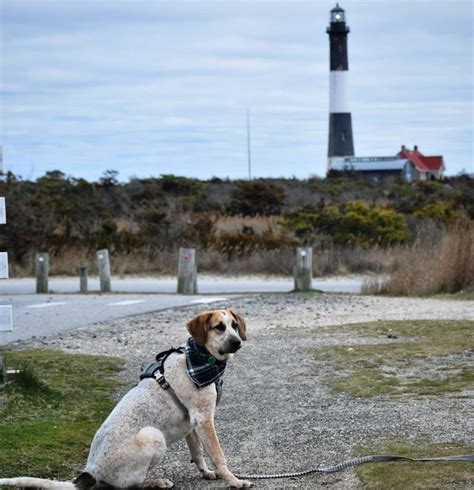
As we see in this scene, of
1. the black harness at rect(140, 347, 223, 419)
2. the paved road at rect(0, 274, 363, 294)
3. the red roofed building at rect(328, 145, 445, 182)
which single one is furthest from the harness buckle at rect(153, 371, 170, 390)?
the red roofed building at rect(328, 145, 445, 182)

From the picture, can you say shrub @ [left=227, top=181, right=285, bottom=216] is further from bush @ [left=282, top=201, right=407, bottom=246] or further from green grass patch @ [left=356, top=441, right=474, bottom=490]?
green grass patch @ [left=356, top=441, right=474, bottom=490]

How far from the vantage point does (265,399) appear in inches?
443

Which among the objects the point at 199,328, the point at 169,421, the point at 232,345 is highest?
the point at 199,328

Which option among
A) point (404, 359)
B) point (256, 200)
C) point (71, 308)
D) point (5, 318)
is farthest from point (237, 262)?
point (5, 318)

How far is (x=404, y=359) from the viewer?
519 inches

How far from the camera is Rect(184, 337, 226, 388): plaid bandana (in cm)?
812

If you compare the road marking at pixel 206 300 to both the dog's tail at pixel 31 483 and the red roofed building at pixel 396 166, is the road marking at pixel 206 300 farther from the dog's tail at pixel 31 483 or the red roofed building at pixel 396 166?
the red roofed building at pixel 396 166

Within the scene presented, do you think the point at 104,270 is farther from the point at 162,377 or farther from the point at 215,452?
the point at 215,452

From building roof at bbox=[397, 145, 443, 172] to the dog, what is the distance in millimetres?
87420

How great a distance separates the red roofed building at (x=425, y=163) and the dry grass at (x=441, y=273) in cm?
7038

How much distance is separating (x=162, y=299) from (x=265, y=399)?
11.8 meters

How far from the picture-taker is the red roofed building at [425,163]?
9450cm

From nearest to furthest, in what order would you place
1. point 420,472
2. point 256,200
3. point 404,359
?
point 420,472 < point 404,359 < point 256,200

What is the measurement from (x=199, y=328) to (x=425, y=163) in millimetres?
90557
